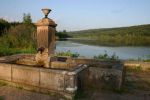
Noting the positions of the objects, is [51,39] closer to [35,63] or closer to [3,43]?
[35,63]

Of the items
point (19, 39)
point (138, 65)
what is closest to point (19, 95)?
point (138, 65)

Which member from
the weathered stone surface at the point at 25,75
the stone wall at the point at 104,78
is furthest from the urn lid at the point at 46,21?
the stone wall at the point at 104,78

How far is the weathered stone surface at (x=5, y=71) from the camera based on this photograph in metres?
6.82

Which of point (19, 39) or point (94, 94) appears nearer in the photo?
point (94, 94)

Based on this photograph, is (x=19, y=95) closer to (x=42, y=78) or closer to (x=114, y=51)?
(x=42, y=78)

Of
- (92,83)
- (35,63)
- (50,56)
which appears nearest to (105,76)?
(92,83)

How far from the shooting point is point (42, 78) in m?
6.15

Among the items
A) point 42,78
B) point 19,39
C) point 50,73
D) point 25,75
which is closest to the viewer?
point 50,73

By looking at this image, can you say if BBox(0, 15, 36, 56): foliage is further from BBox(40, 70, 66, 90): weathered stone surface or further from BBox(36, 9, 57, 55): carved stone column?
BBox(40, 70, 66, 90): weathered stone surface

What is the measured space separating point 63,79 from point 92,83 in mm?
1302

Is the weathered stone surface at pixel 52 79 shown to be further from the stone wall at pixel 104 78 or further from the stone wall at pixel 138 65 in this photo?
the stone wall at pixel 138 65

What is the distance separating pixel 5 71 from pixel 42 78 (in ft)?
5.14

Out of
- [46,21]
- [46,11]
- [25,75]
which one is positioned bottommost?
[25,75]

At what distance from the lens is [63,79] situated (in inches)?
231
